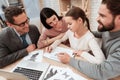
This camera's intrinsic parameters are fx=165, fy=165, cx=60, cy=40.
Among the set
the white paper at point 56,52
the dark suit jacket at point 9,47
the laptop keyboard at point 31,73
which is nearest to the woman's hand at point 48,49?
the white paper at point 56,52

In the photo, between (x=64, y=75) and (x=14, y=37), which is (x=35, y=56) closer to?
(x=14, y=37)

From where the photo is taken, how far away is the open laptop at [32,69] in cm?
121

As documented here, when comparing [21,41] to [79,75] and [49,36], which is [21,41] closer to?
[49,36]

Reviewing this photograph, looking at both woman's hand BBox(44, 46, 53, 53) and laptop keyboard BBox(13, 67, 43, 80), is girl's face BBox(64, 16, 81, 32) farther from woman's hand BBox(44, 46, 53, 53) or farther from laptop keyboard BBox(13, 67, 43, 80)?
laptop keyboard BBox(13, 67, 43, 80)

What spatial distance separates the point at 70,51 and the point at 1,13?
1822mm

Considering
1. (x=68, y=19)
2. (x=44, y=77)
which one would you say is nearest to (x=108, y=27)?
(x=68, y=19)

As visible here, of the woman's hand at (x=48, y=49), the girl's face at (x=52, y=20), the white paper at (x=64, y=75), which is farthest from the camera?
the girl's face at (x=52, y=20)

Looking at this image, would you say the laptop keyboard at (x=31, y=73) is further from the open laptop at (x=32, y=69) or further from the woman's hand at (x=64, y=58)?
the woman's hand at (x=64, y=58)

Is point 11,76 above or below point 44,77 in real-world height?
above

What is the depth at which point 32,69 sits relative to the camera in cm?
129

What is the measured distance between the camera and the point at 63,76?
116 cm

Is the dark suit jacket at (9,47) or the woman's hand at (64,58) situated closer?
the woman's hand at (64,58)

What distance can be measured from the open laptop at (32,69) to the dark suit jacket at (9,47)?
92 millimetres

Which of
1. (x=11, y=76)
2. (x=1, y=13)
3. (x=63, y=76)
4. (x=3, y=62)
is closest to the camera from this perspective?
(x=11, y=76)
